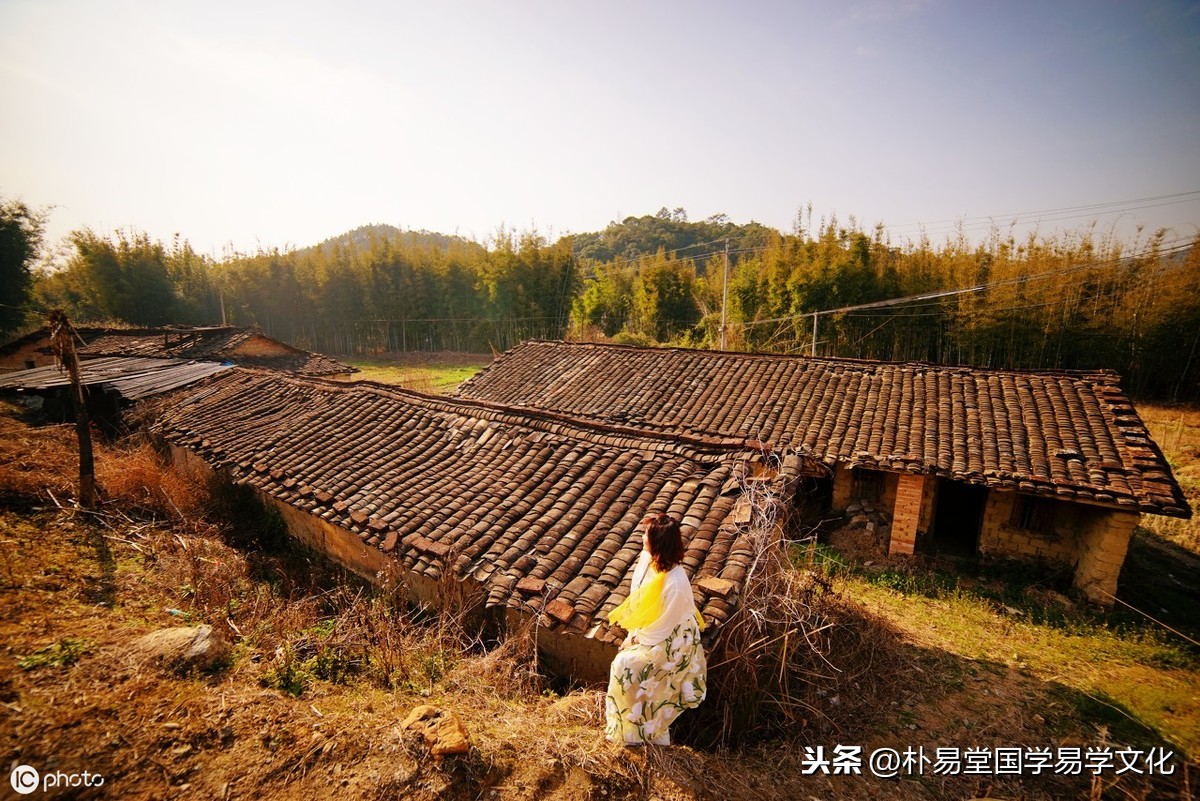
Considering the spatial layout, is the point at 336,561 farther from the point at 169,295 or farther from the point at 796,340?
the point at 169,295

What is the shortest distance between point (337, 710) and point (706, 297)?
80.7ft

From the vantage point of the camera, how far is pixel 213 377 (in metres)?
12.9

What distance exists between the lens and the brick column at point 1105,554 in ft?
24.1

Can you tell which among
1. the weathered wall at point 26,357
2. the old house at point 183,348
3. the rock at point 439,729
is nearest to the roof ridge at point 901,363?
the rock at point 439,729

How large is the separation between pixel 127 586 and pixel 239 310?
37244 mm

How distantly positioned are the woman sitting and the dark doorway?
8862 mm

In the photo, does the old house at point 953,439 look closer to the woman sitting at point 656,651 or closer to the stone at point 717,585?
the stone at point 717,585

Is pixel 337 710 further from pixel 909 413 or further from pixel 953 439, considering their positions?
pixel 909 413

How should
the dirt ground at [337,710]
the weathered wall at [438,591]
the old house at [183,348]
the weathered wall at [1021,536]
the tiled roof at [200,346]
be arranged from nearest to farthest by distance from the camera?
the dirt ground at [337,710] → the weathered wall at [438,591] → the weathered wall at [1021,536] → the old house at [183,348] → the tiled roof at [200,346]

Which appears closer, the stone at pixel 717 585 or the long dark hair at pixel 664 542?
the long dark hair at pixel 664 542

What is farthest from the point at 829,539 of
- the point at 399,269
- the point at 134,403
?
the point at 399,269

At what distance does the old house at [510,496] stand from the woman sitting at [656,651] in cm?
44
